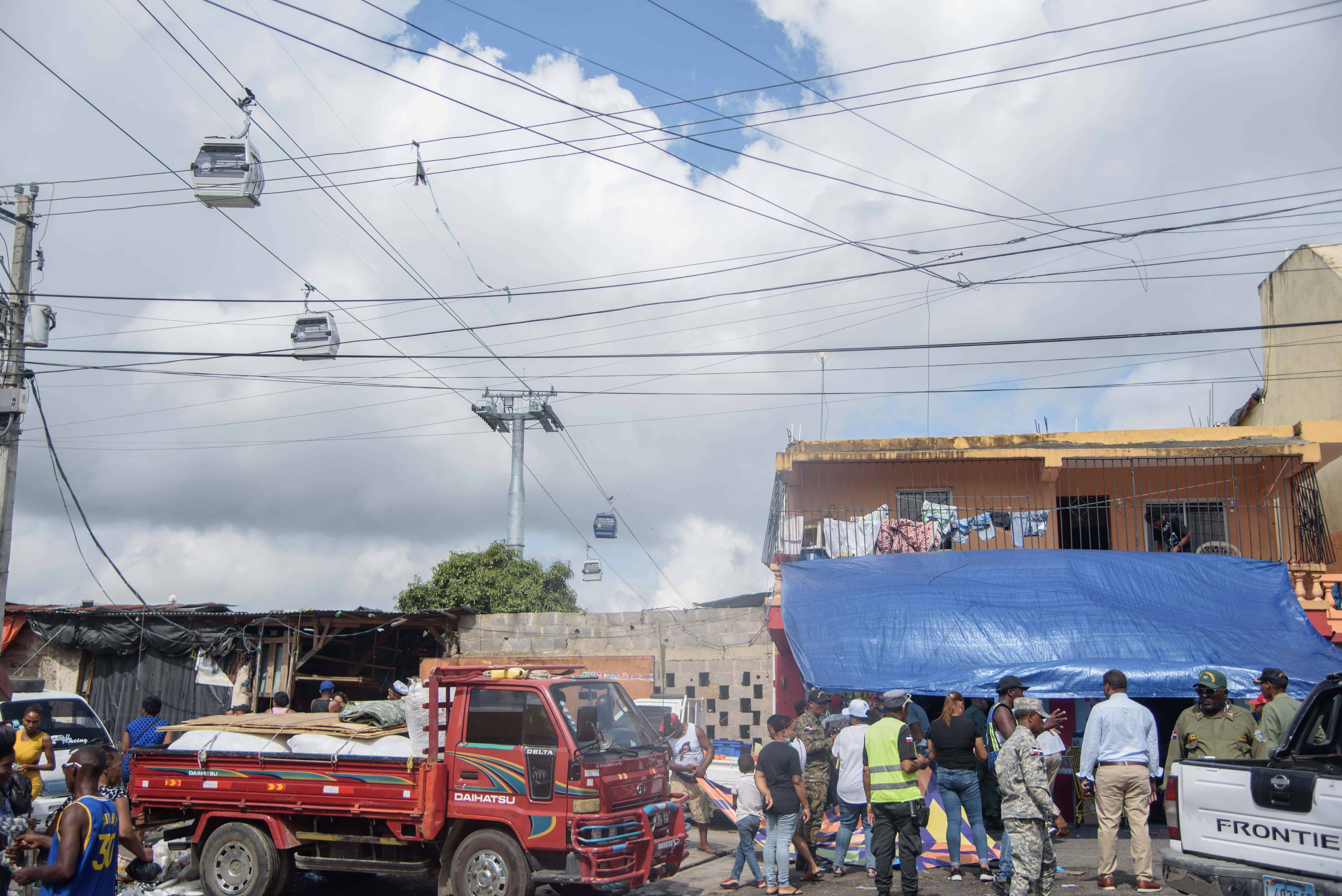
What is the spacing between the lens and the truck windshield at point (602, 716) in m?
8.16

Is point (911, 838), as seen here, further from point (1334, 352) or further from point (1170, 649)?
point (1334, 352)

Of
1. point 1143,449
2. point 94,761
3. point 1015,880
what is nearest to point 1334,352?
point 1143,449

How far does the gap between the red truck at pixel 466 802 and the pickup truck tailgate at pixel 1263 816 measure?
417cm

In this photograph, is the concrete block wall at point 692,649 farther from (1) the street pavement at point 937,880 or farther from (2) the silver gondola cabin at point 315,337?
(2) the silver gondola cabin at point 315,337

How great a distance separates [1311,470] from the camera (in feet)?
53.2

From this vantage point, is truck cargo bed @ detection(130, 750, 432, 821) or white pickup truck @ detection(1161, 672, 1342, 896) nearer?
white pickup truck @ detection(1161, 672, 1342, 896)

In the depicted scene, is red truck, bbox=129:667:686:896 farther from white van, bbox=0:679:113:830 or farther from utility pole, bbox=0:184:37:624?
utility pole, bbox=0:184:37:624

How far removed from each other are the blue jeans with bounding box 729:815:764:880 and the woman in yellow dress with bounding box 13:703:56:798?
6.51 m

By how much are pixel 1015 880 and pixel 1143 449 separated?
11.1 meters

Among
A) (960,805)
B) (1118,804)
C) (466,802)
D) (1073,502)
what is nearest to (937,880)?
(960,805)

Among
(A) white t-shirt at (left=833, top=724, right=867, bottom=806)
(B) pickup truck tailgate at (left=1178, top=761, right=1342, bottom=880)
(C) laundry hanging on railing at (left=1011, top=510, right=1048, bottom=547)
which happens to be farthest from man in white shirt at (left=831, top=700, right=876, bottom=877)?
(C) laundry hanging on railing at (left=1011, top=510, right=1048, bottom=547)

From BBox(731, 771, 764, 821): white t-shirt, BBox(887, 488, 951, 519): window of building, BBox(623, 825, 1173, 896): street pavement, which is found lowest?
BBox(623, 825, 1173, 896): street pavement

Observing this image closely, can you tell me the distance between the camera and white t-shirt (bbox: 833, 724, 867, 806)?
9445mm

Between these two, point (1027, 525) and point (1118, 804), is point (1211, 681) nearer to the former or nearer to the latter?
point (1118, 804)
